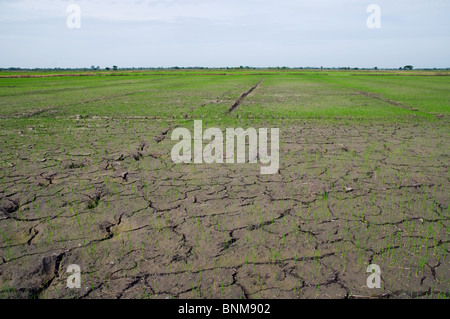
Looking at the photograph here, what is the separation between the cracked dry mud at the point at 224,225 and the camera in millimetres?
1844

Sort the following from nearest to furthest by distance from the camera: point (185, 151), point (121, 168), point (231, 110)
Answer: point (121, 168) < point (185, 151) < point (231, 110)

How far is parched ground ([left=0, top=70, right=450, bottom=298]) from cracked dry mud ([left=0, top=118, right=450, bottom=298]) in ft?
0.04

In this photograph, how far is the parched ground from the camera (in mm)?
1847

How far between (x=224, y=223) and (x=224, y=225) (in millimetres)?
35

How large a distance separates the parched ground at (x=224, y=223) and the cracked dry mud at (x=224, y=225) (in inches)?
0.4

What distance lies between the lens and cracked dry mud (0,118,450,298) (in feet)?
6.05

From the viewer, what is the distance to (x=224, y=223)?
8.38 ft

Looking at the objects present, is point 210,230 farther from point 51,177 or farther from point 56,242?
point 51,177

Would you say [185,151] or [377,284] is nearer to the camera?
[377,284]

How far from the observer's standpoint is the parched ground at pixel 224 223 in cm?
185

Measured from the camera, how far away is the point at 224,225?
2520 millimetres

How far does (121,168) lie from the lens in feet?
13.0
